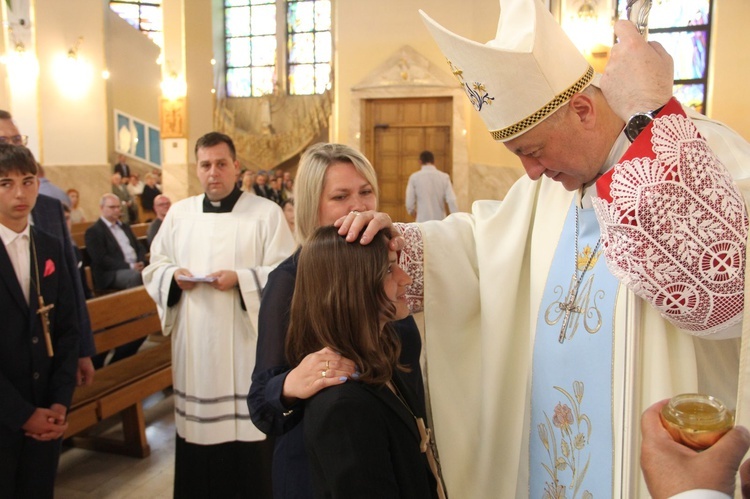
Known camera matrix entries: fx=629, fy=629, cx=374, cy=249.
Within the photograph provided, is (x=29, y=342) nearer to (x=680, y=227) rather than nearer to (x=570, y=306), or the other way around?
(x=570, y=306)

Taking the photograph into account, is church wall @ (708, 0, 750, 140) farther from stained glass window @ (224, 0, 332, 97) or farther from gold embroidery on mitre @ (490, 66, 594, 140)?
stained glass window @ (224, 0, 332, 97)

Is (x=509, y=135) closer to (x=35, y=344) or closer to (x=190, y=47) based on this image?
(x=35, y=344)

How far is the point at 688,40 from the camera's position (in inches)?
396

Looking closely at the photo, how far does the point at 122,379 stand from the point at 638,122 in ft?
12.0

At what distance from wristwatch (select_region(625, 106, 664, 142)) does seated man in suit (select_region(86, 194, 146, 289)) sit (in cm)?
501

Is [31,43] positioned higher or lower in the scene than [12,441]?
higher

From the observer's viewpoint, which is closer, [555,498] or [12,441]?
[555,498]

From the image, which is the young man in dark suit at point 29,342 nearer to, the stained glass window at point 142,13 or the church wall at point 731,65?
the church wall at point 731,65

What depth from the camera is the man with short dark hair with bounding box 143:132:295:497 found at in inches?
124

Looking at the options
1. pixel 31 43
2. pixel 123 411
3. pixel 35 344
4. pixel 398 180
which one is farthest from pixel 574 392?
pixel 31 43

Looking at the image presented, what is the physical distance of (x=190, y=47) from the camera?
1207 cm

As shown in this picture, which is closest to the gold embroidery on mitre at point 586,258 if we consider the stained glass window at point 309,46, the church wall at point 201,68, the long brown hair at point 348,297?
the long brown hair at point 348,297

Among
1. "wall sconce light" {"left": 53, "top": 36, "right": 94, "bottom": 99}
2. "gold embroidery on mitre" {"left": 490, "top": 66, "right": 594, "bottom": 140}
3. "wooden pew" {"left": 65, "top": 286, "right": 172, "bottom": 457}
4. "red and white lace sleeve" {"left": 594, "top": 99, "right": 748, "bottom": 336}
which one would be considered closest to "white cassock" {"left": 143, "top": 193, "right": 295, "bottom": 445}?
"wooden pew" {"left": 65, "top": 286, "right": 172, "bottom": 457}

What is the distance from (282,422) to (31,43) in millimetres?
13359
